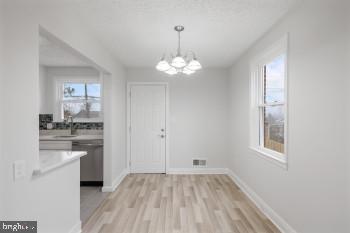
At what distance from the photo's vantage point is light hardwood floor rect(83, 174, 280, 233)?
2654mm

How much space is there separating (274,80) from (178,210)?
2.29m

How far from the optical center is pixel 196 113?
5199 millimetres

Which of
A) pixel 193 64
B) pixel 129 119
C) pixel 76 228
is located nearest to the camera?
pixel 76 228

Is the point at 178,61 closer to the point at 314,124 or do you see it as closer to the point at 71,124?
the point at 314,124

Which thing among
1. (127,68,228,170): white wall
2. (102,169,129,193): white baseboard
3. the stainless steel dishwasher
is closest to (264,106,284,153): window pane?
(127,68,228,170): white wall

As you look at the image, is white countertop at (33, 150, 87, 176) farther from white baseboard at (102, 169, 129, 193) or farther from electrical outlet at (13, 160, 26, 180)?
white baseboard at (102, 169, 129, 193)

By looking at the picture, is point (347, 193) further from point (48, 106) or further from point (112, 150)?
point (48, 106)

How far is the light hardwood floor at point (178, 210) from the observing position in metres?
2.65

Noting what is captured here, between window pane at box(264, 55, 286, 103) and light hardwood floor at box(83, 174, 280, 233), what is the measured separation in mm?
1637

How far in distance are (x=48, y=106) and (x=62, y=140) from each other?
1.28 meters

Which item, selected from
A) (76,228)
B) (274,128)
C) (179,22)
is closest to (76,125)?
(76,228)

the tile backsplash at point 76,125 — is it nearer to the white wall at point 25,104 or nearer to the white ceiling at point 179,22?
the white ceiling at point 179,22

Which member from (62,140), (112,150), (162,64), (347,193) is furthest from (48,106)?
(347,193)

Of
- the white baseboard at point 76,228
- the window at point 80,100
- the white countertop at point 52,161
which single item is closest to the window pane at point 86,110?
the window at point 80,100
